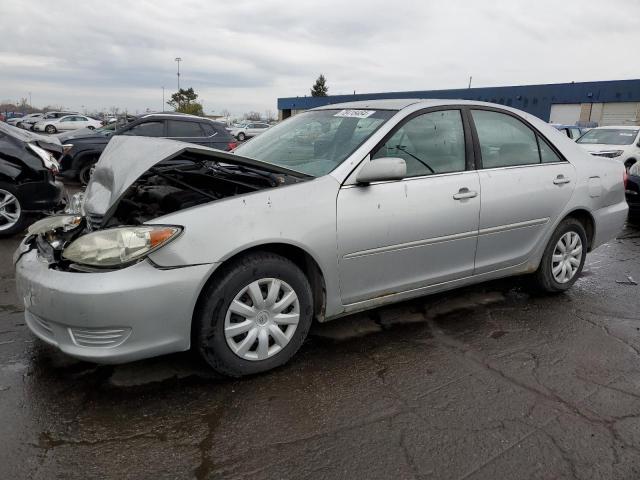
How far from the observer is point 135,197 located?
10.8 feet

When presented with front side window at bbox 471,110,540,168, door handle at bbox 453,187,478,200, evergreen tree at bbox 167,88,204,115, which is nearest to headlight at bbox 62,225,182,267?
door handle at bbox 453,187,478,200

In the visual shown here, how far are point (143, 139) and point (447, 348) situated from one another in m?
2.45

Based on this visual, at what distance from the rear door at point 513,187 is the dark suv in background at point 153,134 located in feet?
21.7

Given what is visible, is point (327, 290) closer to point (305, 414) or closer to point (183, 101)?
point (305, 414)

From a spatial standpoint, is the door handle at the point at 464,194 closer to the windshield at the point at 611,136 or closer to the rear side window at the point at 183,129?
the rear side window at the point at 183,129

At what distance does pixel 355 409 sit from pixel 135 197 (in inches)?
76.5

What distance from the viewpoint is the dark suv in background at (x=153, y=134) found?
958 cm

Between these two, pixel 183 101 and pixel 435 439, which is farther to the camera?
pixel 183 101

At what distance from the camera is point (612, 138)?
11102 mm

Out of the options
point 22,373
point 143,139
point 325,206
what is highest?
point 143,139

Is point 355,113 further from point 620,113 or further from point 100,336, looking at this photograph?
point 620,113

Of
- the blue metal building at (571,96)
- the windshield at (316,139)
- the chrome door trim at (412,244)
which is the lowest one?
the chrome door trim at (412,244)

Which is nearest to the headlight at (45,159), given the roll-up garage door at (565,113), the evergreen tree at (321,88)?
the roll-up garage door at (565,113)

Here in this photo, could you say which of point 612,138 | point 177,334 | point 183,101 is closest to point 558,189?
point 177,334
